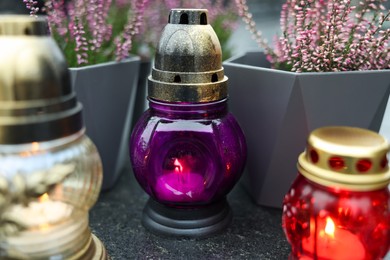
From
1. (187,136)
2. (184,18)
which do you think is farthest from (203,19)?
(187,136)

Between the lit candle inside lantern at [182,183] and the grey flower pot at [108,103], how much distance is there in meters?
0.13

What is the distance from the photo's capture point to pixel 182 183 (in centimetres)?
50

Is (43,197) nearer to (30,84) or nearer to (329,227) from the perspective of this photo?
(30,84)

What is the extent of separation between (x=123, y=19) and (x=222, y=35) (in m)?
0.17

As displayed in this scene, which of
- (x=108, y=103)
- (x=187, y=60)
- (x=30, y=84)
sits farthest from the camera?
(x=108, y=103)

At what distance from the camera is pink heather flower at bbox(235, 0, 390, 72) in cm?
51

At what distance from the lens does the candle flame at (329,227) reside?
390mm

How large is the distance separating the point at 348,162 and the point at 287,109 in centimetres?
16

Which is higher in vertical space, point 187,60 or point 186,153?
point 187,60

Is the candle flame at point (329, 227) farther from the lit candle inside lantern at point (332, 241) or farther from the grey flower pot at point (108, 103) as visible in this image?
the grey flower pot at point (108, 103)

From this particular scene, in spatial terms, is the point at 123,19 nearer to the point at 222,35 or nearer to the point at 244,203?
the point at 222,35

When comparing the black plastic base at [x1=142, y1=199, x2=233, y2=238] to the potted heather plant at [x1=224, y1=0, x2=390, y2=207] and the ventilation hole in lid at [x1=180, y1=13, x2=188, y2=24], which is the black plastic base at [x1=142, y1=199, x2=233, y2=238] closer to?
the potted heather plant at [x1=224, y1=0, x2=390, y2=207]

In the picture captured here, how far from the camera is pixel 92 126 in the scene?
1.89 ft

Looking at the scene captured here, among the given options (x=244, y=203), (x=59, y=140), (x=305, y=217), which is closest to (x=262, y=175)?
(x=244, y=203)
